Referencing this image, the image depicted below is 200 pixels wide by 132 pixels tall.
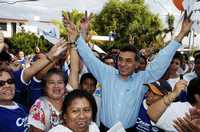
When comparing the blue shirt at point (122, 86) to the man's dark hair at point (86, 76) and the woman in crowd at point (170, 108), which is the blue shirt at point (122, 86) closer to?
the man's dark hair at point (86, 76)

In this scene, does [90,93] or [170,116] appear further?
[90,93]

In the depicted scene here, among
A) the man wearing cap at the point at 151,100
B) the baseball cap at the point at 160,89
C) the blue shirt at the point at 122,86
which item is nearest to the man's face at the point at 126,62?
the blue shirt at the point at 122,86

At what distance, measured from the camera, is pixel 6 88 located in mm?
4102

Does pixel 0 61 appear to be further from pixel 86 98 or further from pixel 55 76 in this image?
pixel 86 98

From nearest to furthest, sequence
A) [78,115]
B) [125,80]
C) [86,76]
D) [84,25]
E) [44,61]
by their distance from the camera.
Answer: [78,115] < [44,61] < [125,80] < [84,25] < [86,76]

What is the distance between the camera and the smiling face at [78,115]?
3230mm

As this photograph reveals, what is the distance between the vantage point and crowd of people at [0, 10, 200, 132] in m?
3.37

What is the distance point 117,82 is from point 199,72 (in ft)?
4.07

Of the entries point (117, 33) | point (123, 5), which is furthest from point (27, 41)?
point (123, 5)

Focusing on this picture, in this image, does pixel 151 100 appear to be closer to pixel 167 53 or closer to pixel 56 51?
pixel 167 53

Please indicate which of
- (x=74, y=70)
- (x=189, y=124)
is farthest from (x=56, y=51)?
(x=189, y=124)

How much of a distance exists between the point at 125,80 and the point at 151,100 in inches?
35.1

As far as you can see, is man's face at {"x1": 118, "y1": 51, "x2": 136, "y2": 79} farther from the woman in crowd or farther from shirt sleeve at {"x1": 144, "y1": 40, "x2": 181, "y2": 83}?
the woman in crowd

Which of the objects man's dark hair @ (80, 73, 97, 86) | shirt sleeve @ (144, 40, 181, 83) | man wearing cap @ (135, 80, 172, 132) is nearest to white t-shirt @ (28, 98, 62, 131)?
man wearing cap @ (135, 80, 172, 132)
